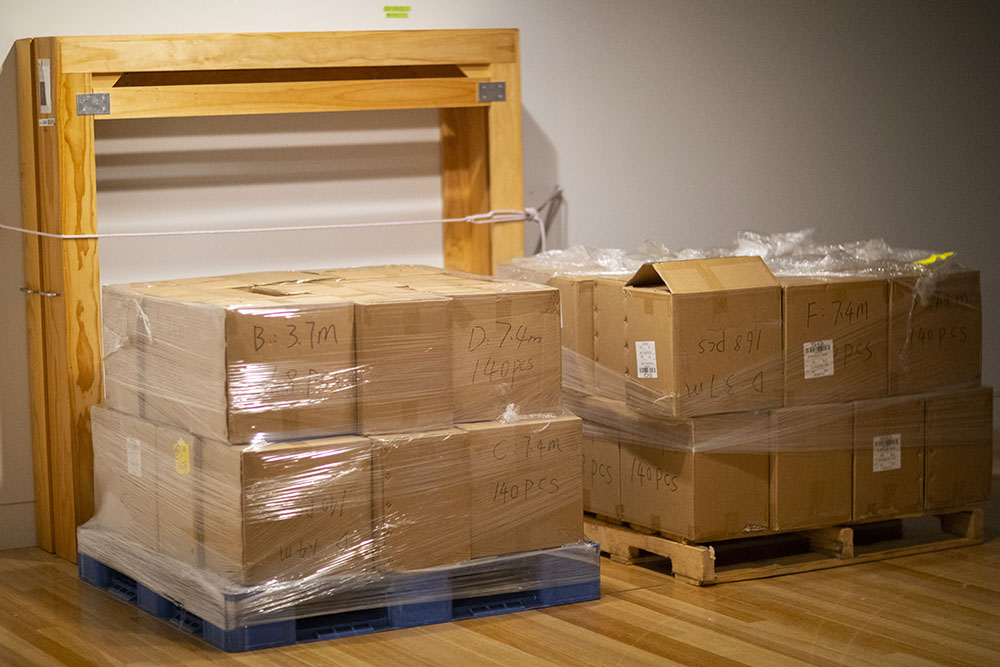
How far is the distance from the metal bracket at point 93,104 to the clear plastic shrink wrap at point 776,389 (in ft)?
5.63

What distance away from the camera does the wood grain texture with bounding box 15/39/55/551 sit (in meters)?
4.98

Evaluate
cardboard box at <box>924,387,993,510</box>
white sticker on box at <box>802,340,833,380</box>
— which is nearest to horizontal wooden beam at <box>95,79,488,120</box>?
white sticker on box at <box>802,340,833,380</box>

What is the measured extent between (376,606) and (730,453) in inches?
51.3

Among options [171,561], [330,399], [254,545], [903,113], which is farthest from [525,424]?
[903,113]

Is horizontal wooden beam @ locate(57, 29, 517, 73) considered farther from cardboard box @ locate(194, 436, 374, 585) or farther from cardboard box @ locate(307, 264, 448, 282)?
cardboard box @ locate(194, 436, 374, 585)

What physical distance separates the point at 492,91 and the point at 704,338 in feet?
4.98

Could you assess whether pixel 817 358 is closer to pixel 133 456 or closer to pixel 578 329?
pixel 578 329

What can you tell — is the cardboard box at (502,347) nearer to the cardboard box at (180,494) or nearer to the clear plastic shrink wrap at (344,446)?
the clear plastic shrink wrap at (344,446)

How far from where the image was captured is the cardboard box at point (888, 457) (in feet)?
15.7

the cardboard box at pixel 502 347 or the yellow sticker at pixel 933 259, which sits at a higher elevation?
the yellow sticker at pixel 933 259

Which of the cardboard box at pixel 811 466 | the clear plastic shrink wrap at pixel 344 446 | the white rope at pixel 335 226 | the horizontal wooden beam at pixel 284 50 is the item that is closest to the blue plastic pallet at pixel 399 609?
the clear plastic shrink wrap at pixel 344 446

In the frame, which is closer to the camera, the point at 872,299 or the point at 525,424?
the point at 525,424

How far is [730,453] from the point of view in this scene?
15.0 feet

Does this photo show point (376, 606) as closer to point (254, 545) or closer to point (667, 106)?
point (254, 545)
